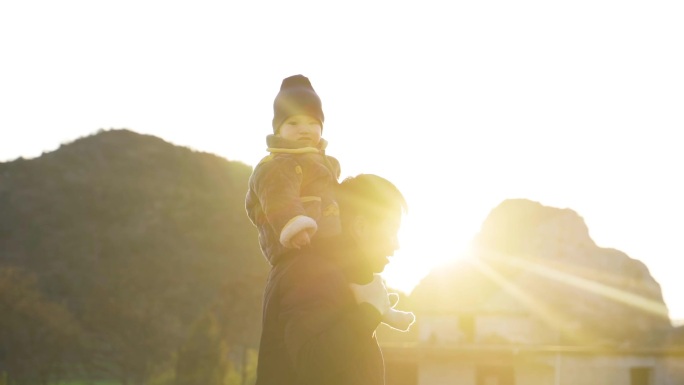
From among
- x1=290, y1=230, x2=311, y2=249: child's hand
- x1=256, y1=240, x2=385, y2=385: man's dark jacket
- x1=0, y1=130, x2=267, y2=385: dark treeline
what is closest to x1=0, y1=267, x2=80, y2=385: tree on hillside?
x1=0, y1=130, x2=267, y2=385: dark treeline

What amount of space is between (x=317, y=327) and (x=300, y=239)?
38 centimetres

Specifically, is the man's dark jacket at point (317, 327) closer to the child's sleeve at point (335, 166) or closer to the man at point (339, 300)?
the man at point (339, 300)

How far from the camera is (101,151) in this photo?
121 m

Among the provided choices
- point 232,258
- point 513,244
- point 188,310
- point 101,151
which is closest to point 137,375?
point 188,310

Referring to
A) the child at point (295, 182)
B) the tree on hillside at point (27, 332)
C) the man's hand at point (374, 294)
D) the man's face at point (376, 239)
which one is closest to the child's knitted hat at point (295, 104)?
the child at point (295, 182)

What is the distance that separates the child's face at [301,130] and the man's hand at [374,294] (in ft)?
2.32

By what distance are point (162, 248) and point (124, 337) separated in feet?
94.9

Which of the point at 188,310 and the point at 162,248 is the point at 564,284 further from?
the point at 162,248

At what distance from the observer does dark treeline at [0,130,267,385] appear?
54.9 metres

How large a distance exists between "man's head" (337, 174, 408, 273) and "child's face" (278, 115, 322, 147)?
260 mm

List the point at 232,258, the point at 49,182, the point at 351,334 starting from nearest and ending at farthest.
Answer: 1. the point at 351,334
2. the point at 232,258
3. the point at 49,182

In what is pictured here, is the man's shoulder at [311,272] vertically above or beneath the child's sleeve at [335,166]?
beneath

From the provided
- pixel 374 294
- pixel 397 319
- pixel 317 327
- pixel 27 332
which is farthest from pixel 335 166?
pixel 27 332

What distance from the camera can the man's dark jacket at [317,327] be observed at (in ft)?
12.4
